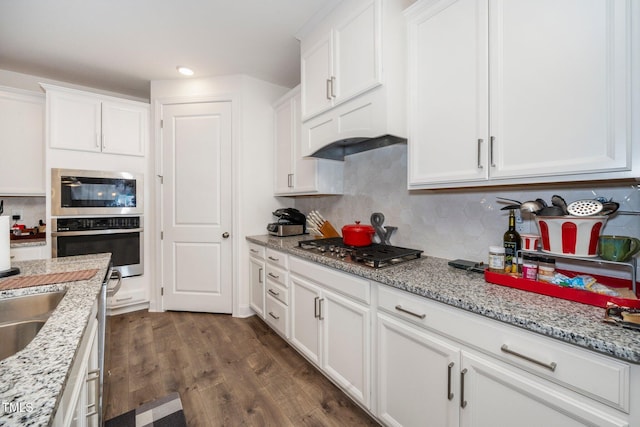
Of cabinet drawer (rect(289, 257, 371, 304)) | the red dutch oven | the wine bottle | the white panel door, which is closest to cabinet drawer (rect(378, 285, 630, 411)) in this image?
cabinet drawer (rect(289, 257, 371, 304))

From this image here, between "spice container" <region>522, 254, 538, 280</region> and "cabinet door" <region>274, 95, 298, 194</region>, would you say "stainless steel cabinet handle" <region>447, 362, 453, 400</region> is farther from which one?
"cabinet door" <region>274, 95, 298, 194</region>

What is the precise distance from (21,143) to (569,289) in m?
4.25

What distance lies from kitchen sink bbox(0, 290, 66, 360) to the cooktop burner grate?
4.47 feet

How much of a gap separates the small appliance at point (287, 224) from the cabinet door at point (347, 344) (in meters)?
1.18

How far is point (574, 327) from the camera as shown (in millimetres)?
806

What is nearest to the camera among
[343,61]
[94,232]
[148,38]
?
[343,61]

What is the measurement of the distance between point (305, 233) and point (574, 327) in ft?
7.89

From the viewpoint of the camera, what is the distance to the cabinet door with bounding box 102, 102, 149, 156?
285 cm

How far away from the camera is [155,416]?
155 cm

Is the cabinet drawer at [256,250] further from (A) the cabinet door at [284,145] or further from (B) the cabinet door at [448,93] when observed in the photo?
(B) the cabinet door at [448,93]

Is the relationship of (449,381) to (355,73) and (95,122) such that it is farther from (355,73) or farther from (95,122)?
(95,122)

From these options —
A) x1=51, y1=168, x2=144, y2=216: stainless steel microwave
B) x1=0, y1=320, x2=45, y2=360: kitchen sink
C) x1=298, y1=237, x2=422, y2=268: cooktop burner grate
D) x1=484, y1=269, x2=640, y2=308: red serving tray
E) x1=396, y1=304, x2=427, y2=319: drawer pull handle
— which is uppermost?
x1=51, y1=168, x2=144, y2=216: stainless steel microwave

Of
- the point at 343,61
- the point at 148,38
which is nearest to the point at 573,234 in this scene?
the point at 343,61

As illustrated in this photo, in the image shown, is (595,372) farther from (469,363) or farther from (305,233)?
(305,233)
